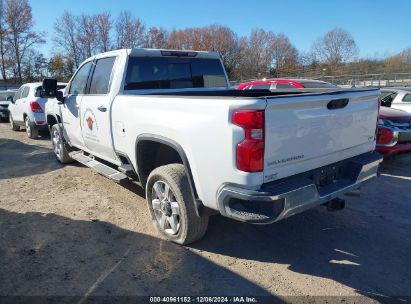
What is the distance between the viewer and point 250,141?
284cm

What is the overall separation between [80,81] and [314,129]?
4062 mm

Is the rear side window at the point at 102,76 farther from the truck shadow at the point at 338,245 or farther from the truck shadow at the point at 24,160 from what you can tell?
the truck shadow at the point at 24,160

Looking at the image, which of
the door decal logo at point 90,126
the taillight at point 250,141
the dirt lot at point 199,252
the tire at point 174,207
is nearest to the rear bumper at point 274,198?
the taillight at point 250,141

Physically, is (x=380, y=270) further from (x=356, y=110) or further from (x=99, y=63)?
(x=99, y=63)

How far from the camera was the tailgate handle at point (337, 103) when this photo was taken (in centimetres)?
334

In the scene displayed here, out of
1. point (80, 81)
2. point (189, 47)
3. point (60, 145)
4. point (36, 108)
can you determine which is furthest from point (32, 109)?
point (189, 47)

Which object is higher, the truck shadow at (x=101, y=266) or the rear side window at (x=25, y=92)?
the rear side window at (x=25, y=92)

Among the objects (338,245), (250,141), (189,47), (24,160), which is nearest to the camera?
(250,141)

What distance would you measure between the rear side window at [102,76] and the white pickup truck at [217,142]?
0.02 m

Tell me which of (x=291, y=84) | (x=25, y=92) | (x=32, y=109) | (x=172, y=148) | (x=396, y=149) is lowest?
(x=396, y=149)

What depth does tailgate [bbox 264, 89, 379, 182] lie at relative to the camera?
2.93 metres

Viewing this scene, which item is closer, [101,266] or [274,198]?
[274,198]

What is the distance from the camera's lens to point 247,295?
10.1 ft

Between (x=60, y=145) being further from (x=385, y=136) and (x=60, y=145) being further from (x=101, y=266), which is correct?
(x=385, y=136)
